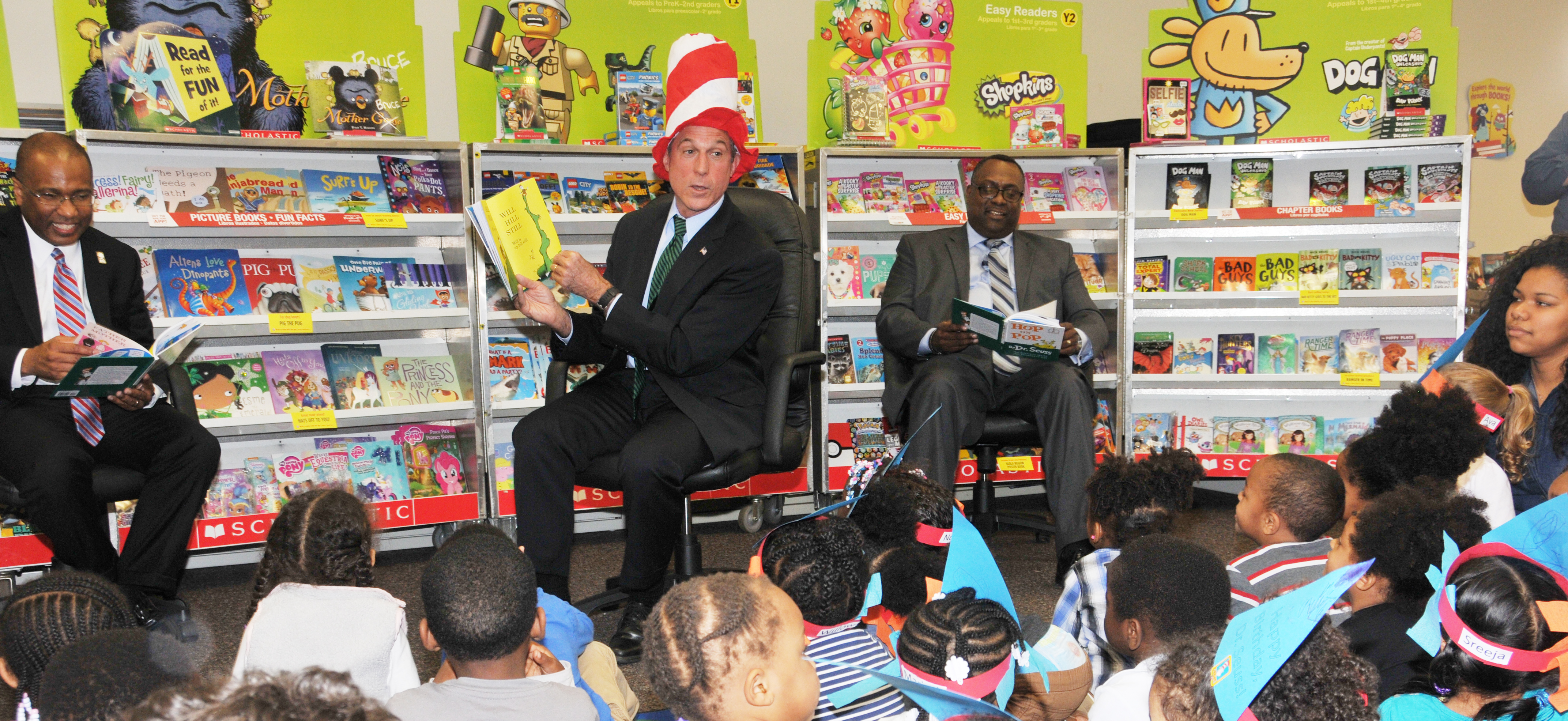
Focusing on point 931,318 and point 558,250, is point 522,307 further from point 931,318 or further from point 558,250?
point 931,318

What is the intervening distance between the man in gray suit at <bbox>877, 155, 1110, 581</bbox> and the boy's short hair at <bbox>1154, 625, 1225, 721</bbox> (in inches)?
73.3

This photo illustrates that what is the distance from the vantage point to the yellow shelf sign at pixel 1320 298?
4.11 m

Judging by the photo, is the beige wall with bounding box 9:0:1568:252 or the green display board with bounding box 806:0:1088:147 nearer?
the beige wall with bounding box 9:0:1568:252

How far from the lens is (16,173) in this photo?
9.20ft

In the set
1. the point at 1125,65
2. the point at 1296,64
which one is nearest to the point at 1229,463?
A: the point at 1296,64

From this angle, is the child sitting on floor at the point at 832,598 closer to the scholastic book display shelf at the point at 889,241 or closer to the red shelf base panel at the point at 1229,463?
the scholastic book display shelf at the point at 889,241

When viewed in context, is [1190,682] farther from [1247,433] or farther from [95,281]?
[1247,433]

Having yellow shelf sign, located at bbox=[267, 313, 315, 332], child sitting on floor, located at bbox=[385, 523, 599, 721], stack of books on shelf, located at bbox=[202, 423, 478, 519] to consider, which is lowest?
stack of books on shelf, located at bbox=[202, 423, 478, 519]

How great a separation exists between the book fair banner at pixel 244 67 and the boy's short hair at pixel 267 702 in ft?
9.37

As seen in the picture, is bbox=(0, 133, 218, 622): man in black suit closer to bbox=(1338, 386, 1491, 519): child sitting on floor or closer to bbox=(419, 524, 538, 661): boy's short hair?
bbox=(419, 524, 538, 661): boy's short hair

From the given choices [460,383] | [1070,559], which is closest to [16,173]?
[460,383]

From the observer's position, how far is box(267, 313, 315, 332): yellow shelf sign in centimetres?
330

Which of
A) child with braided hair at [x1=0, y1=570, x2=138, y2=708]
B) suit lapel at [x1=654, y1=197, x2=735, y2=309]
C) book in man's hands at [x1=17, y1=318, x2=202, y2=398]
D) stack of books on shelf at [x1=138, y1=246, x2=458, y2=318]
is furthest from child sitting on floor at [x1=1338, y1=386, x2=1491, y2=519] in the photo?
book in man's hands at [x1=17, y1=318, x2=202, y2=398]

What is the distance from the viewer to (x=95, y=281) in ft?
9.41
